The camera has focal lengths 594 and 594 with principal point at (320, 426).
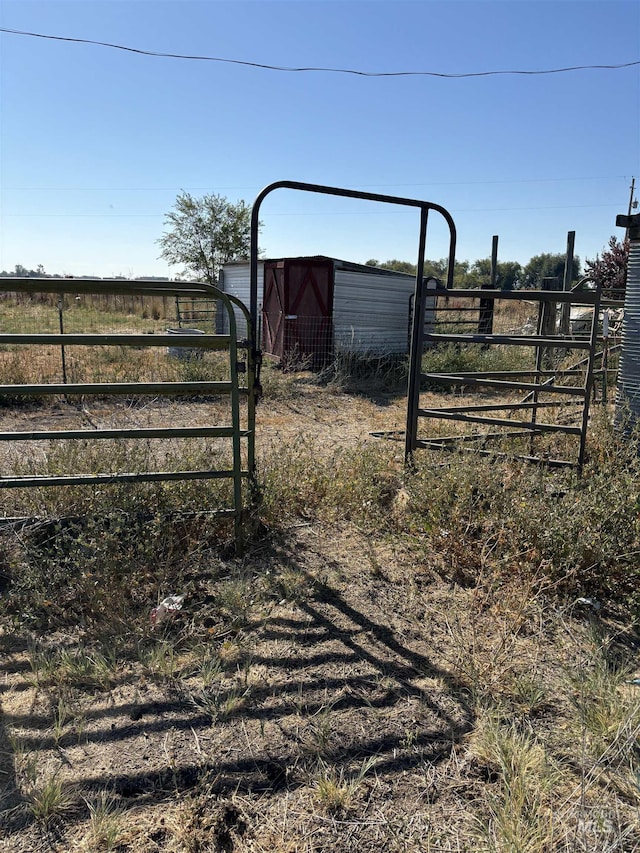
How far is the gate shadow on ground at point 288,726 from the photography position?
7.56 feet

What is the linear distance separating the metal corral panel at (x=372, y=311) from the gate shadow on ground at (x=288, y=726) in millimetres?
11502

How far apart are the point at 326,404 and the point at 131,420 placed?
3.57 metres

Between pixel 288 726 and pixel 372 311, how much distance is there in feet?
45.4

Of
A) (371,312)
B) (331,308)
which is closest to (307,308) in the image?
(331,308)

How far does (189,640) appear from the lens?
318 centimetres

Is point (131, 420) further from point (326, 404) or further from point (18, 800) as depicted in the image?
point (18, 800)

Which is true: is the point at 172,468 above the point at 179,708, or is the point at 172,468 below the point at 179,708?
above

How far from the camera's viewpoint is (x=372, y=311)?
15.7 metres

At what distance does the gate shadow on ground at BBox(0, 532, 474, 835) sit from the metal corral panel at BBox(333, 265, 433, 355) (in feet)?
37.7

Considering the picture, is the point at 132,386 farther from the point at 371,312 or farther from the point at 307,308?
the point at 371,312

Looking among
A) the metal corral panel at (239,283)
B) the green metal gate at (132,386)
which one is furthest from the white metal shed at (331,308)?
the green metal gate at (132,386)

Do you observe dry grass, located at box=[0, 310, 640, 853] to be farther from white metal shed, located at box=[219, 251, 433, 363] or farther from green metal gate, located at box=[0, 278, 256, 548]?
white metal shed, located at box=[219, 251, 433, 363]

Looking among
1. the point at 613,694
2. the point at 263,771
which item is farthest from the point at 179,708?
the point at 613,694

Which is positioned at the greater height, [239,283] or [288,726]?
[239,283]
